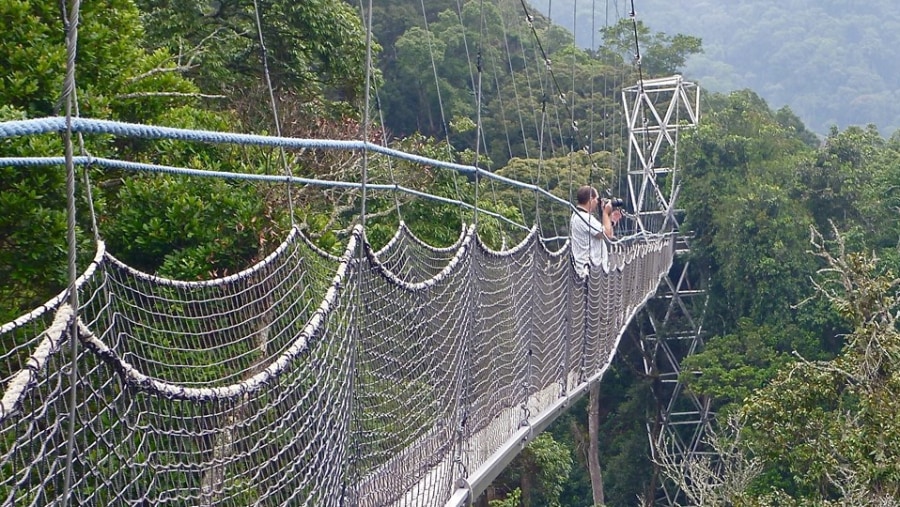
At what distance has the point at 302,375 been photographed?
1.93 metres

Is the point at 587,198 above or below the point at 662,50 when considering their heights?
below

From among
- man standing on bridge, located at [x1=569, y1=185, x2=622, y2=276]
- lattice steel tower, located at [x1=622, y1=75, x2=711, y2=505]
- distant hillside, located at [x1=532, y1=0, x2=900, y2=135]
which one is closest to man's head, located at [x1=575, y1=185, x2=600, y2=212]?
man standing on bridge, located at [x1=569, y1=185, x2=622, y2=276]

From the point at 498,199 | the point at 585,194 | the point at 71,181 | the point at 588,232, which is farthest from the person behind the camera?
the point at 498,199

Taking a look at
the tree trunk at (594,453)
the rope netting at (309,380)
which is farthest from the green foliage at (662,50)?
the rope netting at (309,380)

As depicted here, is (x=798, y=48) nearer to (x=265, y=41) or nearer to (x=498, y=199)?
(x=498, y=199)

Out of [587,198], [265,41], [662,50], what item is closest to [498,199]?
[265,41]

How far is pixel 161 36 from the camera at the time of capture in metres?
5.61

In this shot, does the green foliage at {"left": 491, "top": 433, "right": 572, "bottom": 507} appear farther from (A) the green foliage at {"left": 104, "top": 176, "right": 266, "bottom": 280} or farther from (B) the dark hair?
(A) the green foliage at {"left": 104, "top": 176, "right": 266, "bottom": 280}

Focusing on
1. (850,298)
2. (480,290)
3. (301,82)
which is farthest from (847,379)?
(480,290)

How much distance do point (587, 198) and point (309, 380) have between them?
2.21 metres

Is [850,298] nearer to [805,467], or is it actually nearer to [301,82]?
[805,467]

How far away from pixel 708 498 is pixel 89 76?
658 cm

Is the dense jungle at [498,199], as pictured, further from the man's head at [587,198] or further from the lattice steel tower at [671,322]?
the man's head at [587,198]

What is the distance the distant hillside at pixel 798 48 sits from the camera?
128ft
